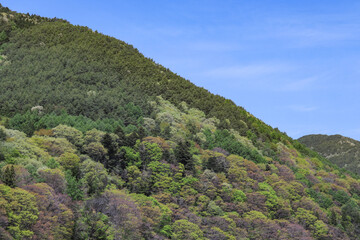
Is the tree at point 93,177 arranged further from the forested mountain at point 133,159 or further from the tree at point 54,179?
the tree at point 54,179

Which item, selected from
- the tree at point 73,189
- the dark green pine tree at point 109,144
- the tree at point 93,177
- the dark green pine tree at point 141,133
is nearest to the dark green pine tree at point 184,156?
the dark green pine tree at point 141,133

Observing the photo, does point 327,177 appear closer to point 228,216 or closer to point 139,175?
point 228,216

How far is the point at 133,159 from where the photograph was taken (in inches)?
2933

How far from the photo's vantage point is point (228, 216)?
234 feet

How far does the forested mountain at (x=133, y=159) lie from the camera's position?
5719cm

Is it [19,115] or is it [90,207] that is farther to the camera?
[19,115]

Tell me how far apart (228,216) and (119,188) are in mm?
16670

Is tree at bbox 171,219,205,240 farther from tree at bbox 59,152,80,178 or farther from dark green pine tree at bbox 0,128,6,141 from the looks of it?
dark green pine tree at bbox 0,128,6,141

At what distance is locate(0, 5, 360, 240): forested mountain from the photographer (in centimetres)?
5719

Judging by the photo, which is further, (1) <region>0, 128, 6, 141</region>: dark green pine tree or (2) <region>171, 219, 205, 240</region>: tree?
(2) <region>171, 219, 205, 240</region>: tree

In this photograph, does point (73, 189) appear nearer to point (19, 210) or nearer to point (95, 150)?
point (19, 210)

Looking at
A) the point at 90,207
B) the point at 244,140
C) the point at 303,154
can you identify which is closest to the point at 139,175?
the point at 90,207

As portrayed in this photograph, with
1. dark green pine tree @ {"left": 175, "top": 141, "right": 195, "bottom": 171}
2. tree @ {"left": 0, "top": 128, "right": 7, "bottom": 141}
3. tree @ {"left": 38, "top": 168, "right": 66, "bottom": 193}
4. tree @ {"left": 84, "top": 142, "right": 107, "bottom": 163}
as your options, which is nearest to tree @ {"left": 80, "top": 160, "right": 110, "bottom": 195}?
tree @ {"left": 84, "top": 142, "right": 107, "bottom": 163}

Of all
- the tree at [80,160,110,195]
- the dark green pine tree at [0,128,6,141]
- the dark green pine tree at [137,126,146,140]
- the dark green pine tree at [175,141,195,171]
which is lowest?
the tree at [80,160,110,195]
